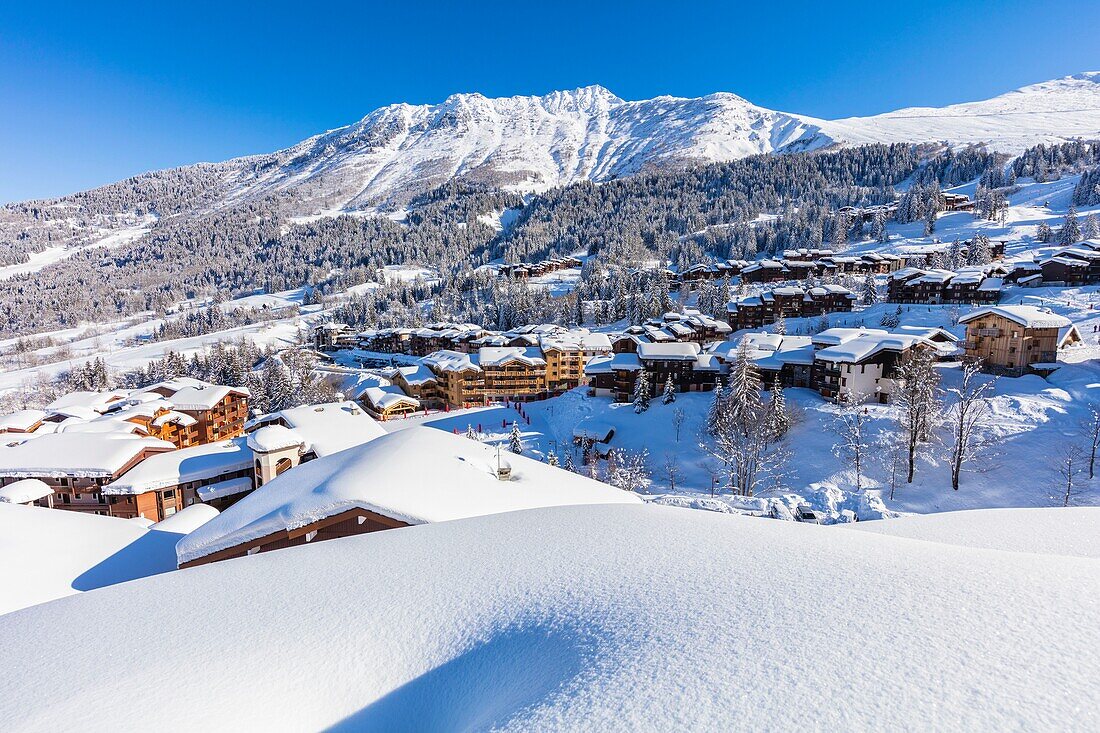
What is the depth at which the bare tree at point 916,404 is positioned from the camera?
25266mm

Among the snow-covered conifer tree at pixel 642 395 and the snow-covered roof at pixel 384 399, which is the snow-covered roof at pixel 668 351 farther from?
the snow-covered roof at pixel 384 399

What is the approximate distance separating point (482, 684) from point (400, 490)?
747 cm

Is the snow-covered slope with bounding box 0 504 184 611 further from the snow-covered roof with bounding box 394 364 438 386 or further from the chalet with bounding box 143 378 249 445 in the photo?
the snow-covered roof with bounding box 394 364 438 386

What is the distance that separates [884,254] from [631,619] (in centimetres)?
11418

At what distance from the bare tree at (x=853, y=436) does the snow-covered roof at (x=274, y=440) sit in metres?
30.1

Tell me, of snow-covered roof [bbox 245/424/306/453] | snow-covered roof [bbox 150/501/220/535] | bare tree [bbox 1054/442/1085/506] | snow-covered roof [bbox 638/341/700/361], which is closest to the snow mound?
bare tree [bbox 1054/442/1085/506]

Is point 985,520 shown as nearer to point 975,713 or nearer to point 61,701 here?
point 975,713

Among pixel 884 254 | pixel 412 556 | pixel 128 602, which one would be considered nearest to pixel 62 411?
pixel 128 602

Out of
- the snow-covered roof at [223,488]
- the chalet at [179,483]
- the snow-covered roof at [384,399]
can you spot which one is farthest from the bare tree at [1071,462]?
the snow-covered roof at [384,399]

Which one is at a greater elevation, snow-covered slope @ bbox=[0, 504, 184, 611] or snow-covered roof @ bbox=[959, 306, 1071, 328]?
snow-covered roof @ bbox=[959, 306, 1071, 328]

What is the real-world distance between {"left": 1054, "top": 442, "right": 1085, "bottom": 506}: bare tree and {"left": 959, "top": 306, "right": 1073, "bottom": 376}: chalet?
11816 millimetres

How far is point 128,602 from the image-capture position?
7125mm

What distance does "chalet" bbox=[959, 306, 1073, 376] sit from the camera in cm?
3388

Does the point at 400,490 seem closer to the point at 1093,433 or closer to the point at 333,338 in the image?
the point at 1093,433
